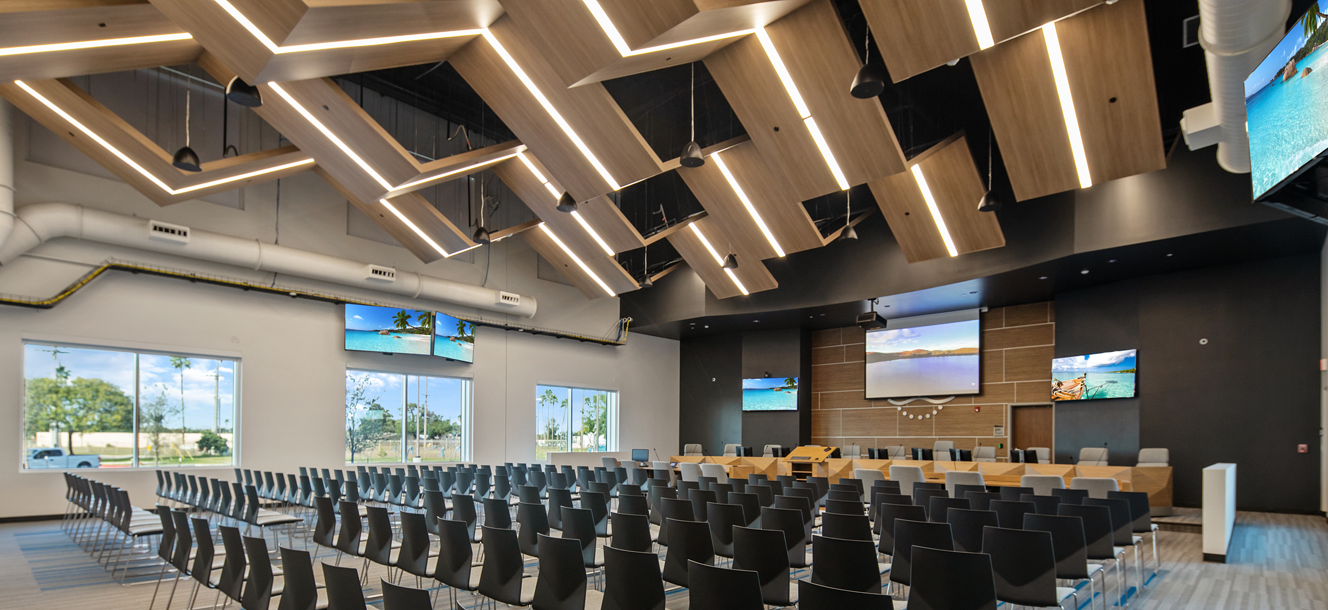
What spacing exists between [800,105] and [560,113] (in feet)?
10.5

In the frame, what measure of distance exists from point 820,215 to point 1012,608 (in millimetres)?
10807

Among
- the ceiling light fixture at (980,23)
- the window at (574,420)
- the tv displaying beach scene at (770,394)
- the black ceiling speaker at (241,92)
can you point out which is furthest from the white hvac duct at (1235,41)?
→ the window at (574,420)

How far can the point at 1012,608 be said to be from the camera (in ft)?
17.5

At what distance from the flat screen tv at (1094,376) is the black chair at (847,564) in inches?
439

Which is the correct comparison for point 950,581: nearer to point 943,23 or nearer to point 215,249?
point 943,23

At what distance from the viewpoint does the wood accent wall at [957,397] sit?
15.0m

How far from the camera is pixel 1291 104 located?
12.4 ft

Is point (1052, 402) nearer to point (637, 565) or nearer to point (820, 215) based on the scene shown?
point (820, 215)

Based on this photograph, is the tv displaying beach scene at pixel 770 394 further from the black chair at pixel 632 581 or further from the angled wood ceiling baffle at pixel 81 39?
the black chair at pixel 632 581

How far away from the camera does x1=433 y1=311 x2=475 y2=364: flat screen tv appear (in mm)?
15156

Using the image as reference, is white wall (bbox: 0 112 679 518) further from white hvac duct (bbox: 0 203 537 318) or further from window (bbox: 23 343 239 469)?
white hvac duct (bbox: 0 203 537 318)

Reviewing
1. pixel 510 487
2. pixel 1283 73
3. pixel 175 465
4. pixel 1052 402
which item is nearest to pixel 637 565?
pixel 1283 73

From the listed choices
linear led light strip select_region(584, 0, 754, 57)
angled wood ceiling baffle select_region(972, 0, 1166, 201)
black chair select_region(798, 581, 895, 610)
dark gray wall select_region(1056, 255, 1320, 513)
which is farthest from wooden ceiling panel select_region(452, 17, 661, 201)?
dark gray wall select_region(1056, 255, 1320, 513)

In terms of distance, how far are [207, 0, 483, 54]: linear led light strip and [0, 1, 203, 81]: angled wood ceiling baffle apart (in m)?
1.22
